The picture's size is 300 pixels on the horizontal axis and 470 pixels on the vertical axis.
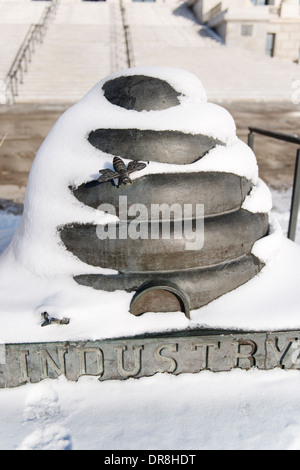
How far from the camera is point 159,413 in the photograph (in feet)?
8.35

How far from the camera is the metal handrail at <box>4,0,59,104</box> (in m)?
17.1

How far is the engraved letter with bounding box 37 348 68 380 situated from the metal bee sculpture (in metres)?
1.12

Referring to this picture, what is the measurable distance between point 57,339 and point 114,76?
1984mm

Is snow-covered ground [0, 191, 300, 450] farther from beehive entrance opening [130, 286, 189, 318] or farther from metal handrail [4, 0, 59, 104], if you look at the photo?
metal handrail [4, 0, 59, 104]

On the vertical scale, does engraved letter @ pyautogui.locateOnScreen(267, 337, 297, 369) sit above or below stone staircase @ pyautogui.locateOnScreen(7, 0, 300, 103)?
above

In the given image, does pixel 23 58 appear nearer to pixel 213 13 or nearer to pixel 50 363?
pixel 213 13

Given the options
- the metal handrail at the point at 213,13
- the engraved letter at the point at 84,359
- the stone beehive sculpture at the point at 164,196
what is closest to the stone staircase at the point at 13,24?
the metal handrail at the point at 213,13

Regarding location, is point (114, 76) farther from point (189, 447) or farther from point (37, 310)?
point (189, 447)

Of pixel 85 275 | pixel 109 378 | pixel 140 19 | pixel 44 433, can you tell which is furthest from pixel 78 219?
pixel 140 19

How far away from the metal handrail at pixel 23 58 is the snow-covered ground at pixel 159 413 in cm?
1581

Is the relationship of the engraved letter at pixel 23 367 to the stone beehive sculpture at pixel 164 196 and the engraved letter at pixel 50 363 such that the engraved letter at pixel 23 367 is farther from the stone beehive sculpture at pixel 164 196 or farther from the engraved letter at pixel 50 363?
the stone beehive sculpture at pixel 164 196

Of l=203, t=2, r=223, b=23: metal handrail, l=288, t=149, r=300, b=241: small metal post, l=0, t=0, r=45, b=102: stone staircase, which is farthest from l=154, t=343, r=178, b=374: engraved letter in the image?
l=203, t=2, r=223, b=23: metal handrail

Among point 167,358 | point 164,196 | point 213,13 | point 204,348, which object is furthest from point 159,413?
point 213,13

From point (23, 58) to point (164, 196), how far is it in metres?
20.7
